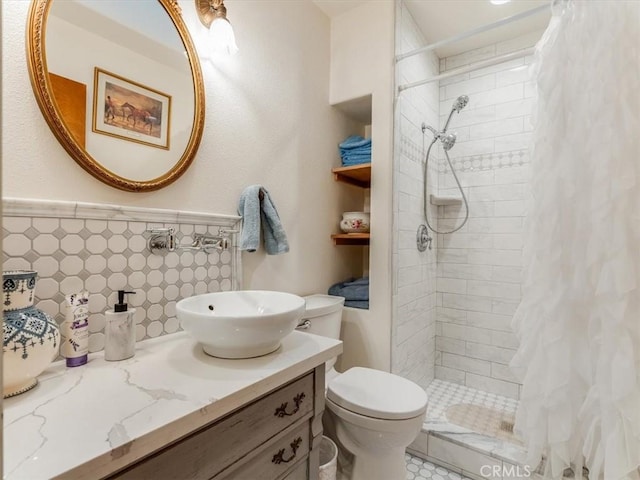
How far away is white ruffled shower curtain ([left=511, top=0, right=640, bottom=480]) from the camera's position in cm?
120

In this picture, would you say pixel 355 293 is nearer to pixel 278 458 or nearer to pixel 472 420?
pixel 472 420

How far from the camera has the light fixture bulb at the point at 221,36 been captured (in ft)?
4.52

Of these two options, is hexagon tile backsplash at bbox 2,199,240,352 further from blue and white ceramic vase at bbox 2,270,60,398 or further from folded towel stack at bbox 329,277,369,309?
folded towel stack at bbox 329,277,369,309

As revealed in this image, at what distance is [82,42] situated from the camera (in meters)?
1.08

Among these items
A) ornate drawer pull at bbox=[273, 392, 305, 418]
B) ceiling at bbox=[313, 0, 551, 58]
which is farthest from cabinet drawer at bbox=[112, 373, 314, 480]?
ceiling at bbox=[313, 0, 551, 58]

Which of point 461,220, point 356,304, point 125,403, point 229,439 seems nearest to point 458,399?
point 356,304

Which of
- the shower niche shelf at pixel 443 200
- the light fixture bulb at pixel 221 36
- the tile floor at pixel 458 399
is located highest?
the light fixture bulb at pixel 221 36

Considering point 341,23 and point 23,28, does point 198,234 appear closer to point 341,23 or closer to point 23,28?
point 23,28

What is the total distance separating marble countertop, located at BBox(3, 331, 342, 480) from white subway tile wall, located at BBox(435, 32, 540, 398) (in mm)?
1767

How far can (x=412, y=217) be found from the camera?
2256mm

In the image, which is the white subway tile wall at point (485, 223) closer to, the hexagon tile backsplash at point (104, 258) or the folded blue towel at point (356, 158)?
the folded blue towel at point (356, 158)

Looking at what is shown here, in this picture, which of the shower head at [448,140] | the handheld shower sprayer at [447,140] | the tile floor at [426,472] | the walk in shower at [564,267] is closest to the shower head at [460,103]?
the handheld shower sprayer at [447,140]

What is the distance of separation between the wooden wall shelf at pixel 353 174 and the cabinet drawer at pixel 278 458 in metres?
1.47

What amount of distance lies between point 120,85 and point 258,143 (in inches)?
25.1
